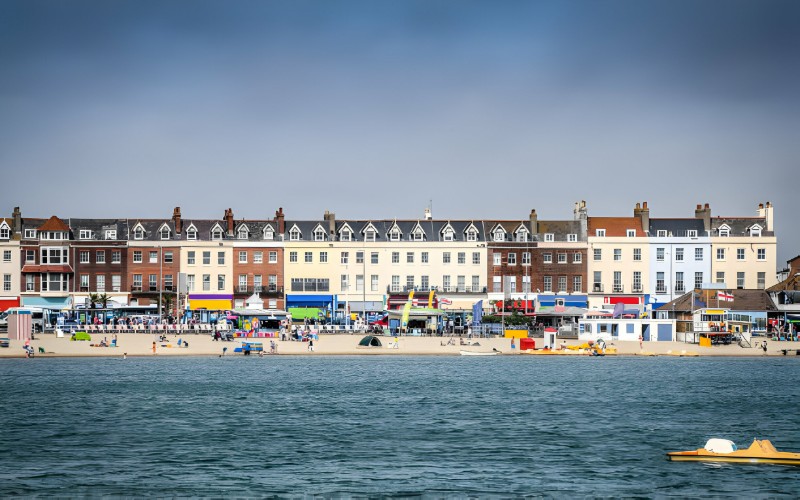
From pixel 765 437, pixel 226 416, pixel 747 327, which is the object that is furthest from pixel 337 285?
pixel 765 437

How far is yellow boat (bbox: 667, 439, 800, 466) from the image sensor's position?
3309 cm

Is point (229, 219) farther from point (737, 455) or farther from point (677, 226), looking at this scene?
point (737, 455)

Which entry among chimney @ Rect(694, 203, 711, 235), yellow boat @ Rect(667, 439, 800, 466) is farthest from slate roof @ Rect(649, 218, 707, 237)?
yellow boat @ Rect(667, 439, 800, 466)

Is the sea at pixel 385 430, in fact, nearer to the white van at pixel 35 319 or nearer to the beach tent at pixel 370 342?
the beach tent at pixel 370 342

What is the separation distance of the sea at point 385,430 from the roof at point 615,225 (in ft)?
115

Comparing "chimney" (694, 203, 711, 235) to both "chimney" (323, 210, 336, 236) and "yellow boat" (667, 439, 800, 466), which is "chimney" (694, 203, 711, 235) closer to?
"chimney" (323, 210, 336, 236)

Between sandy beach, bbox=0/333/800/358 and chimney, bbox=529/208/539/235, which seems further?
chimney, bbox=529/208/539/235

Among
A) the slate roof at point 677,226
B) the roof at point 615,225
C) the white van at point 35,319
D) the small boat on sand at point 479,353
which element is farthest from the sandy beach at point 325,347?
the slate roof at point 677,226

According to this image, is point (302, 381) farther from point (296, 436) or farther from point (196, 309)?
point (196, 309)

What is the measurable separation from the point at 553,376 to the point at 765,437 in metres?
25.1

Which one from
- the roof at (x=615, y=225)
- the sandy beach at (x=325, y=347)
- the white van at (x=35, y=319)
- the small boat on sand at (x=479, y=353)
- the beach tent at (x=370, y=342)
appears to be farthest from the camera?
the roof at (x=615, y=225)

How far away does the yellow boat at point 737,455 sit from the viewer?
33094 mm

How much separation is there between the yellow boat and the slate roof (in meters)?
72.0

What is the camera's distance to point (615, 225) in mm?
103875
